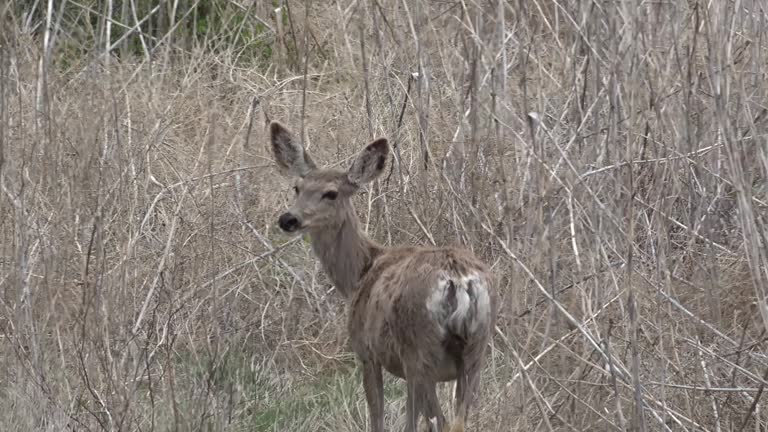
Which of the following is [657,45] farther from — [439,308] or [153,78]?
[153,78]

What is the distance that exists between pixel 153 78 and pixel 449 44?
1719 mm

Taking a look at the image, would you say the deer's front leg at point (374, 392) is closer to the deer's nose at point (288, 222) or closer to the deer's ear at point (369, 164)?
the deer's nose at point (288, 222)

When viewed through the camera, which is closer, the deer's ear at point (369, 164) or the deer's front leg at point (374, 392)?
the deer's front leg at point (374, 392)

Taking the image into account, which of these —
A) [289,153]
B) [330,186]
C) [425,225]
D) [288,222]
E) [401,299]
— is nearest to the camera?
[401,299]

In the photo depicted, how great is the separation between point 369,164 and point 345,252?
0.38 metres

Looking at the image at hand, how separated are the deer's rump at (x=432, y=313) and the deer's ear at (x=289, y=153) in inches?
40.1

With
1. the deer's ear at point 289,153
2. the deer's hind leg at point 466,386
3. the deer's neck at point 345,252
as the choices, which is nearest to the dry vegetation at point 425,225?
the deer's hind leg at point 466,386

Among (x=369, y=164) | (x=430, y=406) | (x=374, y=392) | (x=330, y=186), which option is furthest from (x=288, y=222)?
(x=430, y=406)

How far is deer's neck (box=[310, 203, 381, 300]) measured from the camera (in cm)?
577

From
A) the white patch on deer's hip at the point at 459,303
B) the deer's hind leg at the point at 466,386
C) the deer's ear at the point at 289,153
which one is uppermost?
the deer's ear at the point at 289,153

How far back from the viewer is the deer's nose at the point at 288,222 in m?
5.55

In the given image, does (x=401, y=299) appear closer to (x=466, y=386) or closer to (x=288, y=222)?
(x=466, y=386)

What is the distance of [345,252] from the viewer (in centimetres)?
578

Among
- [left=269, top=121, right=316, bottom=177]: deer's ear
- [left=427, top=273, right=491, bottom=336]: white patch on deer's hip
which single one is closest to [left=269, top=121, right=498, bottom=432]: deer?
[left=427, top=273, right=491, bottom=336]: white patch on deer's hip
